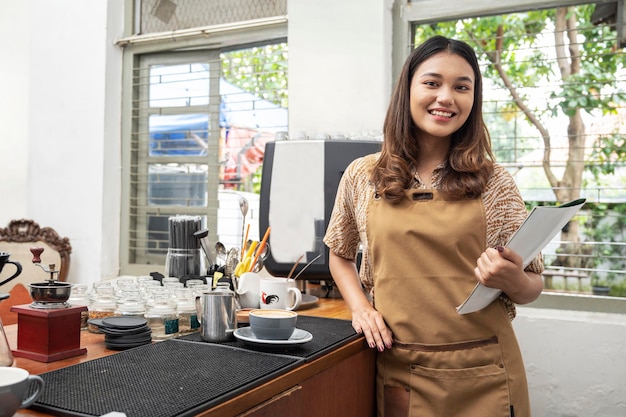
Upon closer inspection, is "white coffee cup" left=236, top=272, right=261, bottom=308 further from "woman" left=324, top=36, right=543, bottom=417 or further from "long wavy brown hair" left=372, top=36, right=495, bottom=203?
"long wavy brown hair" left=372, top=36, right=495, bottom=203

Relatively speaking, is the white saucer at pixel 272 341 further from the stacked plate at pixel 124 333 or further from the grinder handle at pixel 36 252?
the grinder handle at pixel 36 252

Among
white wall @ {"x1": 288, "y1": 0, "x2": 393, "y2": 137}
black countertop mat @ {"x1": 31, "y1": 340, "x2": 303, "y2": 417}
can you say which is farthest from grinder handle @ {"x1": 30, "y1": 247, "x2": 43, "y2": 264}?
white wall @ {"x1": 288, "y1": 0, "x2": 393, "y2": 137}

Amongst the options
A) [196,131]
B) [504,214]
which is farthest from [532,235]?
[196,131]

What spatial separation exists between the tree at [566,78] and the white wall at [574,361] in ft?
Result: 1.81

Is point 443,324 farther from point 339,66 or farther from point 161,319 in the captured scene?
point 339,66

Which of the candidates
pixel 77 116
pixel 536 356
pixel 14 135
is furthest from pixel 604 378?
pixel 14 135

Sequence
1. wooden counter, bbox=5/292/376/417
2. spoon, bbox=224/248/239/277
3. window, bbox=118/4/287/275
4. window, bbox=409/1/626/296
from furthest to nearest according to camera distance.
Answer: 1. window, bbox=118/4/287/275
2. window, bbox=409/1/626/296
3. spoon, bbox=224/248/239/277
4. wooden counter, bbox=5/292/376/417

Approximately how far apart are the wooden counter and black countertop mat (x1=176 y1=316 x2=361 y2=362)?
0.7 inches

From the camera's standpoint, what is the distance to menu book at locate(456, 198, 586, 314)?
42.6 inches

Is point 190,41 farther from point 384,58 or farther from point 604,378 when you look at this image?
point 604,378

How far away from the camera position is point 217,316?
47.6 inches

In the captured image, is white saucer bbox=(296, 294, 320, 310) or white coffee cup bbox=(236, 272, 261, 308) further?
white saucer bbox=(296, 294, 320, 310)

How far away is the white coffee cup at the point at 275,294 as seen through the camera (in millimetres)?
1582

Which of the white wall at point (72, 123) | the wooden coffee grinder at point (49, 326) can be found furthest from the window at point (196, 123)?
the wooden coffee grinder at point (49, 326)
